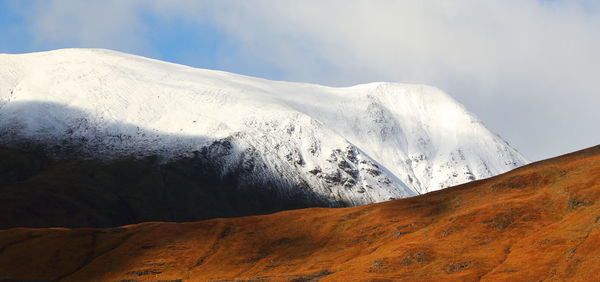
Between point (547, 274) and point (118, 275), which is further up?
point (118, 275)

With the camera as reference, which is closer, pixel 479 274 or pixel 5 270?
pixel 479 274

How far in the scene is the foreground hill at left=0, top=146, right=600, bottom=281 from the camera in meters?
75.9

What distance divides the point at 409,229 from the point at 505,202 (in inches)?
632

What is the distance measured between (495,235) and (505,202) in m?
9.94

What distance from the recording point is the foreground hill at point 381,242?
75.9 metres

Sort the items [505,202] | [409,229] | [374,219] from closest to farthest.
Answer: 1. [505,202]
2. [409,229]
3. [374,219]

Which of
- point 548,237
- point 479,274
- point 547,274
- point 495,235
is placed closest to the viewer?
point 547,274

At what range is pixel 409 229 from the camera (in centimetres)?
10062

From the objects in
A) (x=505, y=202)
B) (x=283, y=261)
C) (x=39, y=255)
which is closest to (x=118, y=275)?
(x=39, y=255)

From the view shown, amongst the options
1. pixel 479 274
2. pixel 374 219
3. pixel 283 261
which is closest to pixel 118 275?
pixel 283 261

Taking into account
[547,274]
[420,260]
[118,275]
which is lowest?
[547,274]

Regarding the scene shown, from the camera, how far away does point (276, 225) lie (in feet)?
373

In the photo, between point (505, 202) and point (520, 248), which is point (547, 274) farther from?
point (505, 202)

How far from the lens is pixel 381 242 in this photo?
97188 mm
